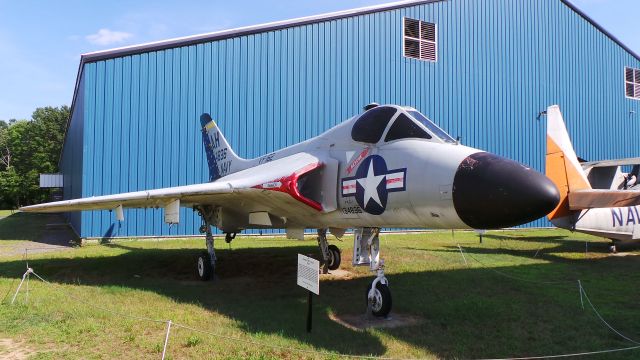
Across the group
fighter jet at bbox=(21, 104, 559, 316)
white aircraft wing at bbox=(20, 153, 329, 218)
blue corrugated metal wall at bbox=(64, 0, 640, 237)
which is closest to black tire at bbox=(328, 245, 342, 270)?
fighter jet at bbox=(21, 104, 559, 316)

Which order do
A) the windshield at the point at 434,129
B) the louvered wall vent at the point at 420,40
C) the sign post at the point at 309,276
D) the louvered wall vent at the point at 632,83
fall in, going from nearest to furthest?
the sign post at the point at 309,276 → the windshield at the point at 434,129 → the louvered wall vent at the point at 420,40 → the louvered wall vent at the point at 632,83

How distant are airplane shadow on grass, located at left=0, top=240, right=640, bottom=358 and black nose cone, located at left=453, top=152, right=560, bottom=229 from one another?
169 centimetres

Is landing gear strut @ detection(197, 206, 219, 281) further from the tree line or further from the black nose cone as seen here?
the tree line

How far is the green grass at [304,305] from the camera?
18.5ft

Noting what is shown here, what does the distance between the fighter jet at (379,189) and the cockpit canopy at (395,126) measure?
0.02 meters

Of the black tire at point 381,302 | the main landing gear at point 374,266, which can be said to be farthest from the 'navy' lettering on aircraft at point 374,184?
the black tire at point 381,302

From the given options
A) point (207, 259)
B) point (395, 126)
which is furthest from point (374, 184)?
point (207, 259)

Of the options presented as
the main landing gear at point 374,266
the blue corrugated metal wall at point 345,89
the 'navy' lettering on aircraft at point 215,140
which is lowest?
the main landing gear at point 374,266

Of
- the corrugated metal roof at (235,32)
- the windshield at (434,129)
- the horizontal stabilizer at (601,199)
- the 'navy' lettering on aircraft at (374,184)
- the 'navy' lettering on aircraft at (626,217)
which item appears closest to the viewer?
the 'navy' lettering on aircraft at (374,184)

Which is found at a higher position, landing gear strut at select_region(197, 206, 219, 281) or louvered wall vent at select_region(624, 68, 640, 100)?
louvered wall vent at select_region(624, 68, 640, 100)

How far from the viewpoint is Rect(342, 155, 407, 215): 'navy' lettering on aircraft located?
246 inches

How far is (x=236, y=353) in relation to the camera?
5.26m

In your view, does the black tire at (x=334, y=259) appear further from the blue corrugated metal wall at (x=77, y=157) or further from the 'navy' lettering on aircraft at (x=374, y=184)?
the blue corrugated metal wall at (x=77, y=157)

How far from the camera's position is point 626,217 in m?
14.6
